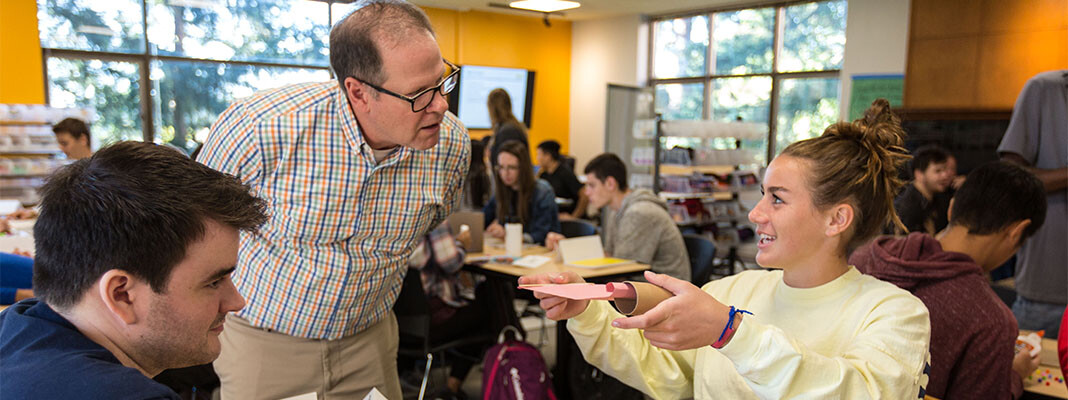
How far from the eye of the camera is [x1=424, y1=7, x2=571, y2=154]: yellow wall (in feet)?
31.3

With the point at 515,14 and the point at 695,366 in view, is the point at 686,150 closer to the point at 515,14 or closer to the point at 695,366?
the point at 515,14

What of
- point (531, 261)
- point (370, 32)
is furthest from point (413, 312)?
point (370, 32)

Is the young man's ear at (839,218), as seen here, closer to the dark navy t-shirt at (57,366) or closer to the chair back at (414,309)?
the dark navy t-shirt at (57,366)

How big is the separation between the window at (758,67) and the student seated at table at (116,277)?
25.4 ft

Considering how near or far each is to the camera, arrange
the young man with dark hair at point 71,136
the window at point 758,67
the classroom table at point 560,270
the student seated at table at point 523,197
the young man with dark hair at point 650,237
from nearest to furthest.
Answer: the classroom table at point 560,270 < the young man with dark hair at point 650,237 < the student seated at table at point 523,197 < the young man with dark hair at point 71,136 < the window at point 758,67

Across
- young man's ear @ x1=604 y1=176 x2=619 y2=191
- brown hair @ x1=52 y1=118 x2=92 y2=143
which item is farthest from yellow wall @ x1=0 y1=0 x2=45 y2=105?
young man's ear @ x1=604 y1=176 x2=619 y2=191

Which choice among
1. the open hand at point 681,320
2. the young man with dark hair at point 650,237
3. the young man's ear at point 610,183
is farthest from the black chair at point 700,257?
the open hand at point 681,320

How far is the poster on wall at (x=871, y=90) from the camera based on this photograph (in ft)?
25.1

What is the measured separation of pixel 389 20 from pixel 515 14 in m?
8.62

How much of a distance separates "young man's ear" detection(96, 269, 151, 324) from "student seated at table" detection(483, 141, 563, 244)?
377 centimetres

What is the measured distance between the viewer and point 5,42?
21.6 ft

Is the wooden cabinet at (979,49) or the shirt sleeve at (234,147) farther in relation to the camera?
the wooden cabinet at (979,49)

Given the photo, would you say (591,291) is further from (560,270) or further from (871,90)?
(871,90)

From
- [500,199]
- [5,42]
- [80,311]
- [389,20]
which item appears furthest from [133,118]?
[80,311]
